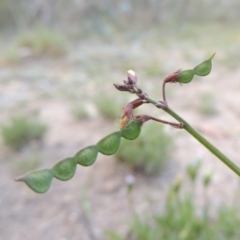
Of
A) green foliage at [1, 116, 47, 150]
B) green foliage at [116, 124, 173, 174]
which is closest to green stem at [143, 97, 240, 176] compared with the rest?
green foliage at [116, 124, 173, 174]

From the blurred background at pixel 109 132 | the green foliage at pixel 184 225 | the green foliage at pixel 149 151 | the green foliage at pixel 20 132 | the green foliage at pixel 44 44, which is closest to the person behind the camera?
the green foliage at pixel 184 225

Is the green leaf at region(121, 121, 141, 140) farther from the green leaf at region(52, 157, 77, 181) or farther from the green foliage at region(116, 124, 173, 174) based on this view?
the green foliage at region(116, 124, 173, 174)

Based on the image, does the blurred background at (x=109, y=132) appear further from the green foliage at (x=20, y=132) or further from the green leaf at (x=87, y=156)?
the green leaf at (x=87, y=156)

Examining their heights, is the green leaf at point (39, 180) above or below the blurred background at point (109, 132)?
below

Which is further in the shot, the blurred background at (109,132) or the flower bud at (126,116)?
the blurred background at (109,132)

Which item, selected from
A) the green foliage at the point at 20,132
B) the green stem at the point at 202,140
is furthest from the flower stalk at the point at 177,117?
the green foliage at the point at 20,132

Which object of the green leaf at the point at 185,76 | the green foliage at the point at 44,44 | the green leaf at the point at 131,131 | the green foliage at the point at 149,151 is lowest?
the green leaf at the point at 131,131

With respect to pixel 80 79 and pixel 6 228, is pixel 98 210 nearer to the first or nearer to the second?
pixel 6 228
